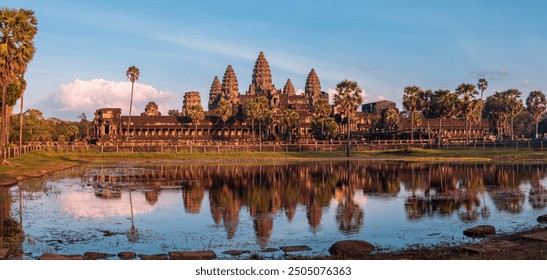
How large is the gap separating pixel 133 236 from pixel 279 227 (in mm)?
5935

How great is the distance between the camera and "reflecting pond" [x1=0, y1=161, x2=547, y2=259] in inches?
809

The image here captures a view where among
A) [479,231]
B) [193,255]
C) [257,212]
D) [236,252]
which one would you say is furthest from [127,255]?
[479,231]

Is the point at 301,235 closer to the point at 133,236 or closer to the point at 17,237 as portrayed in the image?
the point at 133,236

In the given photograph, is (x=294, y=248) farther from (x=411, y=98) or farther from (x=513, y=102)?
(x=513, y=102)

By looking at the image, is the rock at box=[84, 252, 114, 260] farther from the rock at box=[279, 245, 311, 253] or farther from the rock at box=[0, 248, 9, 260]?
Answer: the rock at box=[279, 245, 311, 253]

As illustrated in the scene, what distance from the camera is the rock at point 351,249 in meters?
17.5

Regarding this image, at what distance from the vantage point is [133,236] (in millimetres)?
21719

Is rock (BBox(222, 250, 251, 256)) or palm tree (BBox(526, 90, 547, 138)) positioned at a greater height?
palm tree (BBox(526, 90, 547, 138))

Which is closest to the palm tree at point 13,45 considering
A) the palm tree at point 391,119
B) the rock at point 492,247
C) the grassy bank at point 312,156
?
the grassy bank at point 312,156

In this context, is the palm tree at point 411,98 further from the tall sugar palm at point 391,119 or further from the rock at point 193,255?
the rock at point 193,255

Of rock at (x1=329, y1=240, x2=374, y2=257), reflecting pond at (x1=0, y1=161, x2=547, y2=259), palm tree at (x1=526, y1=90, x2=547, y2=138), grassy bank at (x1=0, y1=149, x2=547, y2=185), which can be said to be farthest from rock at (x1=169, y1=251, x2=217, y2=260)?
palm tree at (x1=526, y1=90, x2=547, y2=138)

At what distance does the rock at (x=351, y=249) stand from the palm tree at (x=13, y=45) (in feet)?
135

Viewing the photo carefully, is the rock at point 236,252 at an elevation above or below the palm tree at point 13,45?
below

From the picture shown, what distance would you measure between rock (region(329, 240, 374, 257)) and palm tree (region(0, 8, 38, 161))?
41136 millimetres
